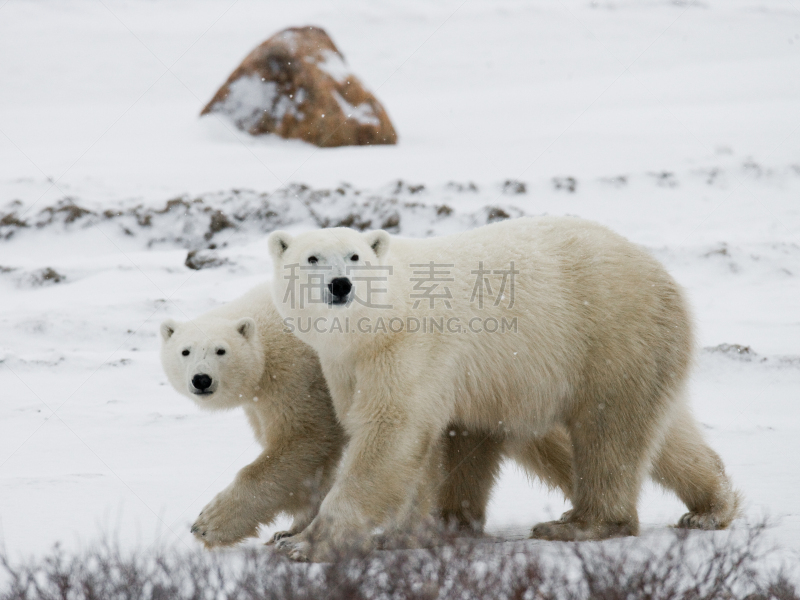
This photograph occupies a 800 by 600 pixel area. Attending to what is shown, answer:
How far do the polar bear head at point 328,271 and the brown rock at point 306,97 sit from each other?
8.31m

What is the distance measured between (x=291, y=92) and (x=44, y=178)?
323 cm

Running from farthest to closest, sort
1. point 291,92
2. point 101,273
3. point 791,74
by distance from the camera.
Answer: point 791,74 → point 291,92 → point 101,273

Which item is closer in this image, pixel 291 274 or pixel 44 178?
pixel 291 274

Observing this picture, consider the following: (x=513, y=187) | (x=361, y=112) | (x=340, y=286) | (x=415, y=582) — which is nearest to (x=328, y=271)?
(x=340, y=286)

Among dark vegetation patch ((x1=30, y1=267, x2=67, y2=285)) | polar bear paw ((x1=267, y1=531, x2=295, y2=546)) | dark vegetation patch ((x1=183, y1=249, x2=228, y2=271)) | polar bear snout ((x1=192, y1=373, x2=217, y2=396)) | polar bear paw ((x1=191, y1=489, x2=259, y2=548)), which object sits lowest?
dark vegetation patch ((x1=30, y1=267, x2=67, y2=285))

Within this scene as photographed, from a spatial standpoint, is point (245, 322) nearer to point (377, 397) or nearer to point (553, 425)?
point (377, 397)

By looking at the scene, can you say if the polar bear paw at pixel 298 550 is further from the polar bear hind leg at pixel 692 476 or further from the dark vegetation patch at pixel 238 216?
the dark vegetation patch at pixel 238 216

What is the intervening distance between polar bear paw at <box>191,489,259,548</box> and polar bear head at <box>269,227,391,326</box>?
2.86 ft

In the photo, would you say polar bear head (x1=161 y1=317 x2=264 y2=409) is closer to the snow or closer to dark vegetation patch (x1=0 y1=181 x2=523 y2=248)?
dark vegetation patch (x1=0 y1=181 x2=523 y2=248)

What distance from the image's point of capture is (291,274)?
371 cm

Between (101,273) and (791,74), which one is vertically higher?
(791,74)

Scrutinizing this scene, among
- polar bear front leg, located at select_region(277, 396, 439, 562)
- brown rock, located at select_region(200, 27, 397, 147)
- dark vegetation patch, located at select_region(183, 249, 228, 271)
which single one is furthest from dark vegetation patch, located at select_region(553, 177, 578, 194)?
polar bear front leg, located at select_region(277, 396, 439, 562)

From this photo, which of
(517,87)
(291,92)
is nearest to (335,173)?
(291,92)

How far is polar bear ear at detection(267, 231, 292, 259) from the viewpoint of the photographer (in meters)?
3.81
